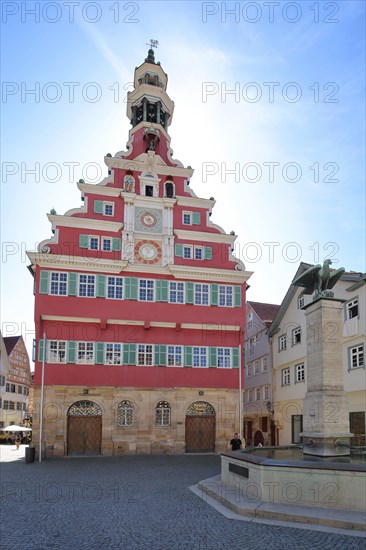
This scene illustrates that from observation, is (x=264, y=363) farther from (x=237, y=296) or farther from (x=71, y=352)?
(x=71, y=352)

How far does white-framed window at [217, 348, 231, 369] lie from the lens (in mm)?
30297

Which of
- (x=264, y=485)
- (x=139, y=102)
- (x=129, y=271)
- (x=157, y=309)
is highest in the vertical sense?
(x=139, y=102)

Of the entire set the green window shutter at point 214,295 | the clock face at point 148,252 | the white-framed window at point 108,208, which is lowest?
A: the green window shutter at point 214,295

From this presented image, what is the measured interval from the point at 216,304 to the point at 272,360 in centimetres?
797

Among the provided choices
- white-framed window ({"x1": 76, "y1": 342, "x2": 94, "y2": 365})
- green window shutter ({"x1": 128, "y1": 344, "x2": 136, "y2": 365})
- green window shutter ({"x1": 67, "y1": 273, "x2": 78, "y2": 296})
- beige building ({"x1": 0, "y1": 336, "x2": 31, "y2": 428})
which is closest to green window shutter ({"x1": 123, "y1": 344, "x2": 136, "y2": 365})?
green window shutter ({"x1": 128, "y1": 344, "x2": 136, "y2": 365})

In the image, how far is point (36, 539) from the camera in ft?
30.8

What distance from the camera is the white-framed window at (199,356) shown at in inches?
1181

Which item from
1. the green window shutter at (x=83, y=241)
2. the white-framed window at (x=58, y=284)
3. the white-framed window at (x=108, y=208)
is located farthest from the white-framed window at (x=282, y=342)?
the white-framed window at (x=58, y=284)

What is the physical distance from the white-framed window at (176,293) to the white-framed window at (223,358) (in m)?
3.80

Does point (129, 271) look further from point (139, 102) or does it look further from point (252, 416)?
point (252, 416)

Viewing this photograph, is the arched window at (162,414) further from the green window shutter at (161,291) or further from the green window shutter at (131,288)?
the green window shutter at (131,288)

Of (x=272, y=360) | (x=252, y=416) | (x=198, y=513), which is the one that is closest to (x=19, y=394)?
(x=252, y=416)

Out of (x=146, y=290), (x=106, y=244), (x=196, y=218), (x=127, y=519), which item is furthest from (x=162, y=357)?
(x=127, y=519)

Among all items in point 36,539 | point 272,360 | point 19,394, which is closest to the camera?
point 36,539
